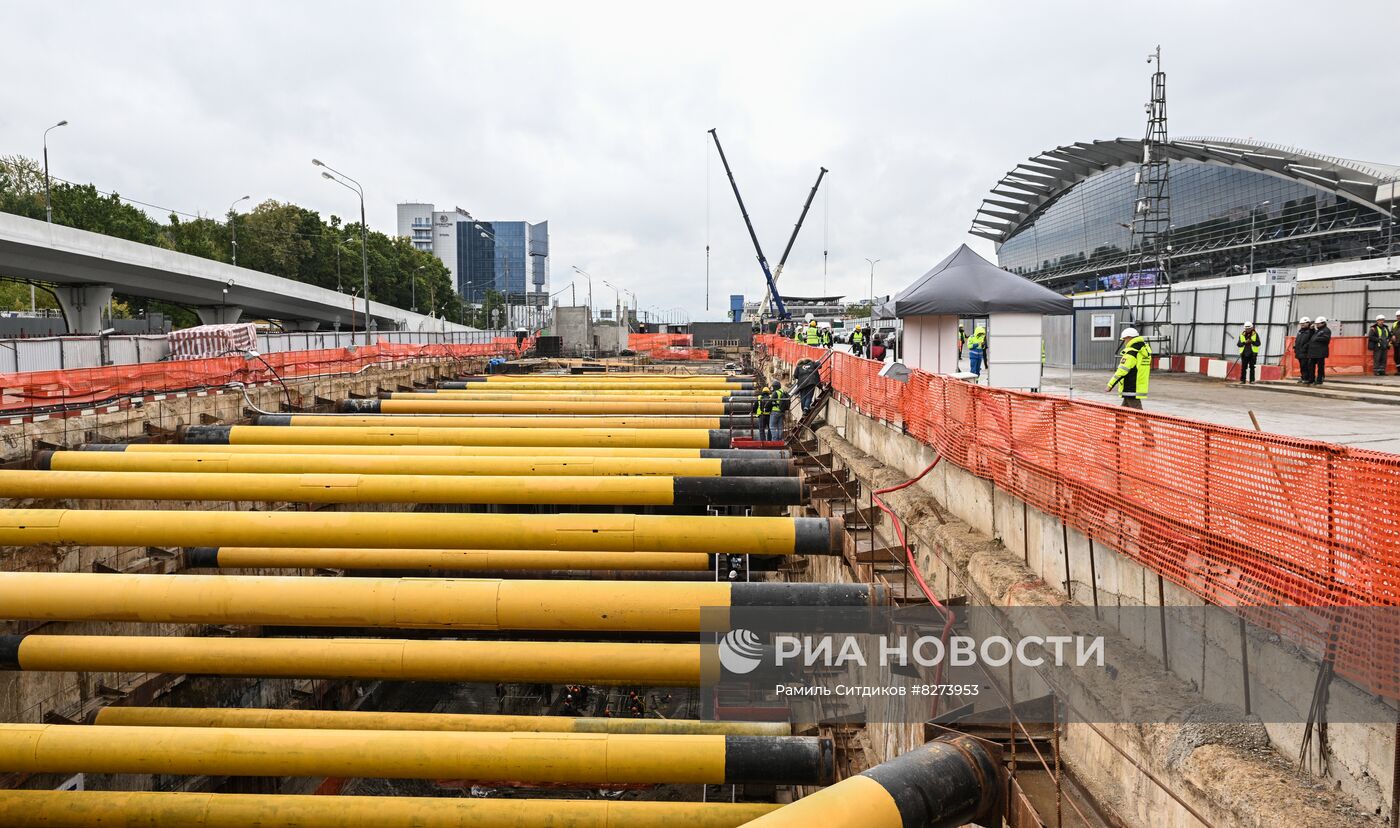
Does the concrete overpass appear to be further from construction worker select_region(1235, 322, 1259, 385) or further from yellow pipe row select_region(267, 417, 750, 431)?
construction worker select_region(1235, 322, 1259, 385)

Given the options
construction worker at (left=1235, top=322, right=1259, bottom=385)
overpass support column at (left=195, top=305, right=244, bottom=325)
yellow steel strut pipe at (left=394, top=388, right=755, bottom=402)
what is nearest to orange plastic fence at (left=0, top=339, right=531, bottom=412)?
yellow steel strut pipe at (left=394, top=388, right=755, bottom=402)

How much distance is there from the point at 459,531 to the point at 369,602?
1.45 metres

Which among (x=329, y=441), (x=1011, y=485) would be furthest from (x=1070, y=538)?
(x=329, y=441)

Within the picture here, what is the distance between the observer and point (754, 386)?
27062 mm

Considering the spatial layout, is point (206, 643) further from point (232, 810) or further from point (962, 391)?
point (962, 391)

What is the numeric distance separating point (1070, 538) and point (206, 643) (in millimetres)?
8475

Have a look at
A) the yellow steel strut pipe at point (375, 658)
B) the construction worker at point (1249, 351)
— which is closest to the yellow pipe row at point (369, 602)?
the yellow steel strut pipe at point (375, 658)

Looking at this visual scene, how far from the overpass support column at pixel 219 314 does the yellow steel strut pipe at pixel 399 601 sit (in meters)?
65.8

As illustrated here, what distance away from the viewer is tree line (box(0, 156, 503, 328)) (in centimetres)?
7119

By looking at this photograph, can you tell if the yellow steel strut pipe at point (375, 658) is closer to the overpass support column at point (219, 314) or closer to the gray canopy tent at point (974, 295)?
the gray canopy tent at point (974, 295)

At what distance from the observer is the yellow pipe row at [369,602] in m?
7.53

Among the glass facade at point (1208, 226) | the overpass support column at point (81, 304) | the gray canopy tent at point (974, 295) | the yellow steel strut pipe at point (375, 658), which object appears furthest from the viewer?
the glass facade at point (1208, 226)

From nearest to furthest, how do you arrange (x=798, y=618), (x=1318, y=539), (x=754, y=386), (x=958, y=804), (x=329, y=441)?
(x=1318, y=539) < (x=958, y=804) < (x=798, y=618) < (x=329, y=441) < (x=754, y=386)

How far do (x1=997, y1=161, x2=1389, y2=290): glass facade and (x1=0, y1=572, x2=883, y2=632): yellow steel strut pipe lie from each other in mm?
52580
